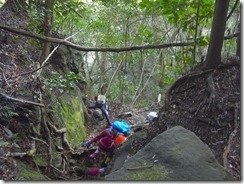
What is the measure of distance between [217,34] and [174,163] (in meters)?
2.63

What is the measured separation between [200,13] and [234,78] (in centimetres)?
153

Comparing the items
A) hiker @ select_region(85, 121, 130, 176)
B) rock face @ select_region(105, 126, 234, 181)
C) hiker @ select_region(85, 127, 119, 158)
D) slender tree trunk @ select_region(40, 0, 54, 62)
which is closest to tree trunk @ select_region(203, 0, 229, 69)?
rock face @ select_region(105, 126, 234, 181)

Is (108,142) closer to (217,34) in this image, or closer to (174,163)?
(217,34)

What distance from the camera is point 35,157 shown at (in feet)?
18.3

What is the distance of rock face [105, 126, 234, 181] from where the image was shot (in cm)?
295

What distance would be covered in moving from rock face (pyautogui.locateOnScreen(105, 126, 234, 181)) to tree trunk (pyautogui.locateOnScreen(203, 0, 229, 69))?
2.02 meters

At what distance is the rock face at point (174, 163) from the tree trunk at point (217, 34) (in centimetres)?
202

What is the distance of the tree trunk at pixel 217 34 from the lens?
15.1 ft

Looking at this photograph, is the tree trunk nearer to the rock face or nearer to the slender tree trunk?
the rock face

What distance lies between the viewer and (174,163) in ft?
10.1

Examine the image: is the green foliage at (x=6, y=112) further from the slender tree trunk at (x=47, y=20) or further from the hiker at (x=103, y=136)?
the slender tree trunk at (x=47, y=20)

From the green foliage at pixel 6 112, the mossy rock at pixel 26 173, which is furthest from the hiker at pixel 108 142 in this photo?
the green foliage at pixel 6 112

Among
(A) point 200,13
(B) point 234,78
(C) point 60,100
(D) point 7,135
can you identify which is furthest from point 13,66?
(B) point 234,78

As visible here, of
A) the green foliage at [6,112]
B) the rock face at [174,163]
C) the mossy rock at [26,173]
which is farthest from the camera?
the green foliage at [6,112]
